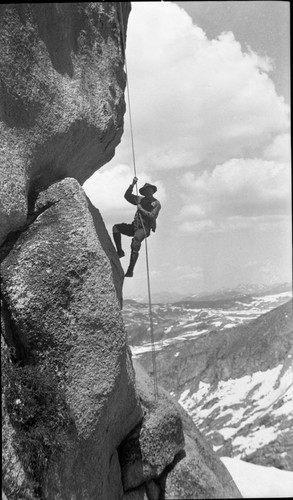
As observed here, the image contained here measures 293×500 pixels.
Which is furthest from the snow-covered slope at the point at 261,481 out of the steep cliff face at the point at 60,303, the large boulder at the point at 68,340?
the large boulder at the point at 68,340

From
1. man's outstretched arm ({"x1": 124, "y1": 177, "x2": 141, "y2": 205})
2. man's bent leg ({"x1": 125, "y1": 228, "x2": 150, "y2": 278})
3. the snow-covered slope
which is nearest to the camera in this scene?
the snow-covered slope

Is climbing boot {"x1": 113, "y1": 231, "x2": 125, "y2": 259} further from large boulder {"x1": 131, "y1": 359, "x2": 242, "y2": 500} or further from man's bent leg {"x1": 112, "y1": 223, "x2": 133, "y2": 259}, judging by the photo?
large boulder {"x1": 131, "y1": 359, "x2": 242, "y2": 500}

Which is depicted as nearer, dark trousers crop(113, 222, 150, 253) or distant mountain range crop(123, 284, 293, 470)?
dark trousers crop(113, 222, 150, 253)

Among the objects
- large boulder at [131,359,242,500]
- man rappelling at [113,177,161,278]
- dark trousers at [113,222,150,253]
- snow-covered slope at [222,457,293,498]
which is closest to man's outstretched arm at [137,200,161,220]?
man rappelling at [113,177,161,278]

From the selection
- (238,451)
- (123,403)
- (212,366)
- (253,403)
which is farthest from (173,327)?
(123,403)

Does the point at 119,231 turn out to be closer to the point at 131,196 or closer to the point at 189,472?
the point at 131,196

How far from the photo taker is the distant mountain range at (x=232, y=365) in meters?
18.6

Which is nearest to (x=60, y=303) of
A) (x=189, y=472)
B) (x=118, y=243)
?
(x=118, y=243)

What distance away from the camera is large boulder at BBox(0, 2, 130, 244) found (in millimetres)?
7836

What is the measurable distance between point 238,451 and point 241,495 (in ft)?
32.4

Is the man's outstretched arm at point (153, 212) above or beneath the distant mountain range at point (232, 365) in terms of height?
above

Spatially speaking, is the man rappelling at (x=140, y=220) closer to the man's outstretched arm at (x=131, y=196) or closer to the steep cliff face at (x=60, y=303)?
the man's outstretched arm at (x=131, y=196)

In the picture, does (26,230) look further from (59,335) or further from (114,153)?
(114,153)

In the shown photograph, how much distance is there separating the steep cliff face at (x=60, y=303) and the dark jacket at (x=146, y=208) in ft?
6.09
